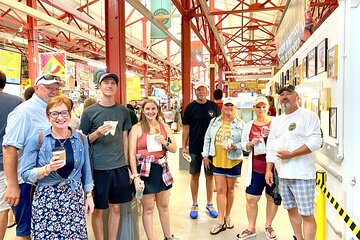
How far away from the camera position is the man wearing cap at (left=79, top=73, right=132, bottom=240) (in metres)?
2.59

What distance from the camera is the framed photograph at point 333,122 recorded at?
107 inches

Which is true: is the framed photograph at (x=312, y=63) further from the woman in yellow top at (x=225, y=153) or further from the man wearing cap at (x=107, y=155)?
the man wearing cap at (x=107, y=155)

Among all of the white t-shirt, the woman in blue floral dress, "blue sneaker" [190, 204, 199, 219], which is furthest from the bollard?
the woman in blue floral dress

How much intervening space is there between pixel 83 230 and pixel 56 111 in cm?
86

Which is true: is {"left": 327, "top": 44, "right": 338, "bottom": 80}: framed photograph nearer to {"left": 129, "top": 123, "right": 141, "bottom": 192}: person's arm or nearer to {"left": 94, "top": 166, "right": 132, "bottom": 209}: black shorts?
{"left": 129, "top": 123, "right": 141, "bottom": 192}: person's arm

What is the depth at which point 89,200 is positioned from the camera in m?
2.21

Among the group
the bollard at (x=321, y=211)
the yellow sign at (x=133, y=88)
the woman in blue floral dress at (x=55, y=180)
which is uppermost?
the yellow sign at (x=133, y=88)

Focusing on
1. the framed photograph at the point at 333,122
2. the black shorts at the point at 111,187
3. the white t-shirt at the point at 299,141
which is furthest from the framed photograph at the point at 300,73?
the black shorts at the point at 111,187

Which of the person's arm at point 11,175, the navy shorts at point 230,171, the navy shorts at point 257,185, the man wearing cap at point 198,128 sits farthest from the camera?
the man wearing cap at point 198,128

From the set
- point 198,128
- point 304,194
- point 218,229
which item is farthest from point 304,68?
point 218,229

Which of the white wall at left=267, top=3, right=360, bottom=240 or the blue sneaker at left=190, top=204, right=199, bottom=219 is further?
the blue sneaker at left=190, top=204, right=199, bottom=219

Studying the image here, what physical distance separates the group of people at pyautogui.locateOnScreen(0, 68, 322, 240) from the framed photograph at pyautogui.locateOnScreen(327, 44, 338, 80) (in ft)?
1.35

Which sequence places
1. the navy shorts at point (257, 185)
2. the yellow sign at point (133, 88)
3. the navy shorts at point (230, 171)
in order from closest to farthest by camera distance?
1. the navy shorts at point (257, 185)
2. the navy shorts at point (230, 171)
3. the yellow sign at point (133, 88)

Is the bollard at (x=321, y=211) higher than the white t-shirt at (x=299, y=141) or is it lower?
lower
